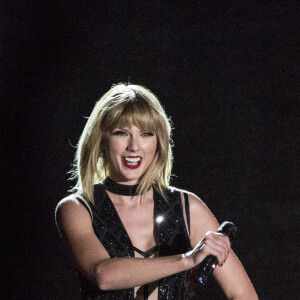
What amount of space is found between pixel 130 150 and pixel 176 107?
1182 millimetres

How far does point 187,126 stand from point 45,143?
0.83 m

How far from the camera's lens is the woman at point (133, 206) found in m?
1.95

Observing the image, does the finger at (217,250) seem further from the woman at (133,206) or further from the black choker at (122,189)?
the black choker at (122,189)

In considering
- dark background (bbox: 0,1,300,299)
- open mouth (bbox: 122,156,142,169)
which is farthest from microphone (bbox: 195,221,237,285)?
dark background (bbox: 0,1,300,299)

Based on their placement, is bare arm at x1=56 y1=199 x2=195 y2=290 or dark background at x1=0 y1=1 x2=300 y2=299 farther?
dark background at x1=0 y1=1 x2=300 y2=299

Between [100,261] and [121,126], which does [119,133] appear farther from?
[100,261]

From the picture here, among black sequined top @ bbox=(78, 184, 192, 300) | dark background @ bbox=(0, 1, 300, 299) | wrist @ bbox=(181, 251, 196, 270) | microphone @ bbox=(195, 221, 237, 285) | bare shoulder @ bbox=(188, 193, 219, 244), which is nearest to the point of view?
microphone @ bbox=(195, 221, 237, 285)

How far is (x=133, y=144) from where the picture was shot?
6.56 feet

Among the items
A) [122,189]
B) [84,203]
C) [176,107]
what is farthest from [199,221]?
[176,107]

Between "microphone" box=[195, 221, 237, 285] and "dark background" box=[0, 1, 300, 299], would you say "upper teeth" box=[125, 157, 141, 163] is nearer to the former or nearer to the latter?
"microphone" box=[195, 221, 237, 285]

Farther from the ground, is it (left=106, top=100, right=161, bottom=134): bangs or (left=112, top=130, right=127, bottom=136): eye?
(left=106, top=100, right=161, bottom=134): bangs

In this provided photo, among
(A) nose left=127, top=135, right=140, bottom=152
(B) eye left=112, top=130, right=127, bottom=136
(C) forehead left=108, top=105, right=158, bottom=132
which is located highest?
(C) forehead left=108, top=105, right=158, bottom=132

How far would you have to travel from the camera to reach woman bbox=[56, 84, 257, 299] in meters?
1.95

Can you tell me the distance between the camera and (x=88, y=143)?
2082 millimetres
